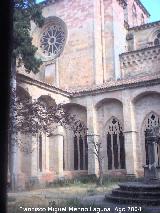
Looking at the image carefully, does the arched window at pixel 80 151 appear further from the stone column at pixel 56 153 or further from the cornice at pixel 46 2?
the cornice at pixel 46 2

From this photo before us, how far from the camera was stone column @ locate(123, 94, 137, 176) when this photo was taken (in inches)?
708

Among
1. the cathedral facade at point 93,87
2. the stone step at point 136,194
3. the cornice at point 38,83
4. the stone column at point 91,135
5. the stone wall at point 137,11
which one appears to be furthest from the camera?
the stone wall at point 137,11

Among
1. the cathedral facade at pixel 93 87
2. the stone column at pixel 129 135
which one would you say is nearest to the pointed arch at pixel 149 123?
the cathedral facade at pixel 93 87

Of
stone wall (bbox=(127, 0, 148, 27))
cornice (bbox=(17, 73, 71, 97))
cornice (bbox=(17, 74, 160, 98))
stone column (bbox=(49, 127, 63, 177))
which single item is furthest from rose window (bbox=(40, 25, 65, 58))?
stone column (bbox=(49, 127, 63, 177))

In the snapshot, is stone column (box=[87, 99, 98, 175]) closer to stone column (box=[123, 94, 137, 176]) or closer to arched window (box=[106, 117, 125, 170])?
arched window (box=[106, 117, 125, 170])

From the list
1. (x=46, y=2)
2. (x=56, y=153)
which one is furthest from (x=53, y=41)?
(x=56, y=153)

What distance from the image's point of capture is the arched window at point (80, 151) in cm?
2003

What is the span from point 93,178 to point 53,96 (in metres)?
4.77

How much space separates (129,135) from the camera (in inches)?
719

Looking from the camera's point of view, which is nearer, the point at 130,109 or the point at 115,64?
the point at 130,109

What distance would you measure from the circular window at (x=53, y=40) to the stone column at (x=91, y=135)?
600 cm

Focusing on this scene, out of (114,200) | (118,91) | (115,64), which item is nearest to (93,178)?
(118,91)

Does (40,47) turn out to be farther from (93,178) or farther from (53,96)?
(93,178)

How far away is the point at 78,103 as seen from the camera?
2006cm
